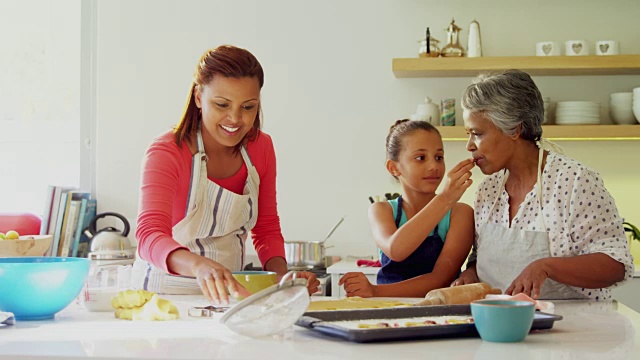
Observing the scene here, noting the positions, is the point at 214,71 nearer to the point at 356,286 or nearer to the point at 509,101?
the point at 356,286

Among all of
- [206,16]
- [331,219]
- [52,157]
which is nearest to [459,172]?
[331,219]

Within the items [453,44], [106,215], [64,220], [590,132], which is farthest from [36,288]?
[590,132]

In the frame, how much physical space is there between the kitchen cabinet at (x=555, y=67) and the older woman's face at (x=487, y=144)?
1615 mm

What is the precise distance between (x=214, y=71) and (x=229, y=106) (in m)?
0.10

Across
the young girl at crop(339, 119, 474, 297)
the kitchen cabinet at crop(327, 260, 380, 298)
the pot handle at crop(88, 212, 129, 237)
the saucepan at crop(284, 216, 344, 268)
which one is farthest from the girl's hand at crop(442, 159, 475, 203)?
the pot handle at crop(88, 212, 129, 237)

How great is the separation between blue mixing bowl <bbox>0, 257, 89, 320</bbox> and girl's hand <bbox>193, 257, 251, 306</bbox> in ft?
0.86

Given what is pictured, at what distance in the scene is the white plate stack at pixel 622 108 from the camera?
3.91 m

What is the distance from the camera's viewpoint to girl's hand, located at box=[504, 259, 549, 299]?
1943 mm

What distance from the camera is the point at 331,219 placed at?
426 centimetres

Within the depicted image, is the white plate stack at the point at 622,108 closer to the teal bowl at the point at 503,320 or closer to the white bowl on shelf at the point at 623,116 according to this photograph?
the white bowl on shelf at the point at 623,116

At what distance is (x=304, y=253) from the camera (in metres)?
3.86

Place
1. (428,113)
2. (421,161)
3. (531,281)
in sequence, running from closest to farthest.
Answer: (531,281)
(421,161)
(428,113)

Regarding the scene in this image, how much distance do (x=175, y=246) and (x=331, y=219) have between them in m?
2.35

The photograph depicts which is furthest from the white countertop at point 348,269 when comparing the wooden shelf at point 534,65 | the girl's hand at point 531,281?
the girl's hand at point 531,281
